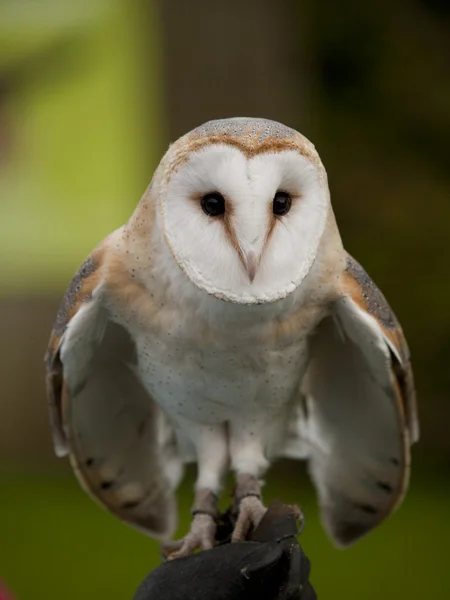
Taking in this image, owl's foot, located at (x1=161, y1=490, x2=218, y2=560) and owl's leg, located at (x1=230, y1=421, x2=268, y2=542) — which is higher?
owl's leg, located at (x1=230, y1=421, x2=268, y2=542)

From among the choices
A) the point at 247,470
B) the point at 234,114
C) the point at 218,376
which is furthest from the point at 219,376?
the point at 234,114

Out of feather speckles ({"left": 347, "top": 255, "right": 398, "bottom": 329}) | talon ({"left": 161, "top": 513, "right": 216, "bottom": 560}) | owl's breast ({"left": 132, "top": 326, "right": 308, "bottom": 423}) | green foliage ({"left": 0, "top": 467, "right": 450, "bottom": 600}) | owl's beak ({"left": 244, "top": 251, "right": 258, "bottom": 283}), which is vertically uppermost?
owl's beak ({"left": 244, "top": 251, "right": 258, "bottom": 283})

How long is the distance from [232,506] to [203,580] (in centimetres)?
14

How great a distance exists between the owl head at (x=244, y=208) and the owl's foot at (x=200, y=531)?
0.33m

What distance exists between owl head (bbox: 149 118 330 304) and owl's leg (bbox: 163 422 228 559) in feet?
0.95

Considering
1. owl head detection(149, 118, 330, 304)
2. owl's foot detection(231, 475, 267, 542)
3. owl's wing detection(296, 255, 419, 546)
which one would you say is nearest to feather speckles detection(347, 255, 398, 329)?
owl's wing detection(296, 255, 419, 546)

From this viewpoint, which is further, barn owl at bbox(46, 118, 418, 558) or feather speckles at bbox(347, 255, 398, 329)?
feather speckles at bbox(347, 255, 398, 329)

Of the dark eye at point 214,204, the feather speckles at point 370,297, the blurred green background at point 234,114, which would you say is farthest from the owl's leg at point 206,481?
the blurred green background at point 234,114

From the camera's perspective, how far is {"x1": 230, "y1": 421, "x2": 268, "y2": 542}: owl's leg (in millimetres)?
1083

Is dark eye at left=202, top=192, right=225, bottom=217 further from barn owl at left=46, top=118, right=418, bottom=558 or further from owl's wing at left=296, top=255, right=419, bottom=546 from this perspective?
owl's wing at left=296, top=255, right=419, bottom=546

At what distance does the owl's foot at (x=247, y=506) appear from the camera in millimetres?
1066

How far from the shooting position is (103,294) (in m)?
1.03

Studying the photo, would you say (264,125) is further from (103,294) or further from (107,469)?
(107,469)

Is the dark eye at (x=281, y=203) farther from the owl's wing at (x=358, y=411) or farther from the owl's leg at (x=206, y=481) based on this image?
the owl's leg at (x=206, y=481)
